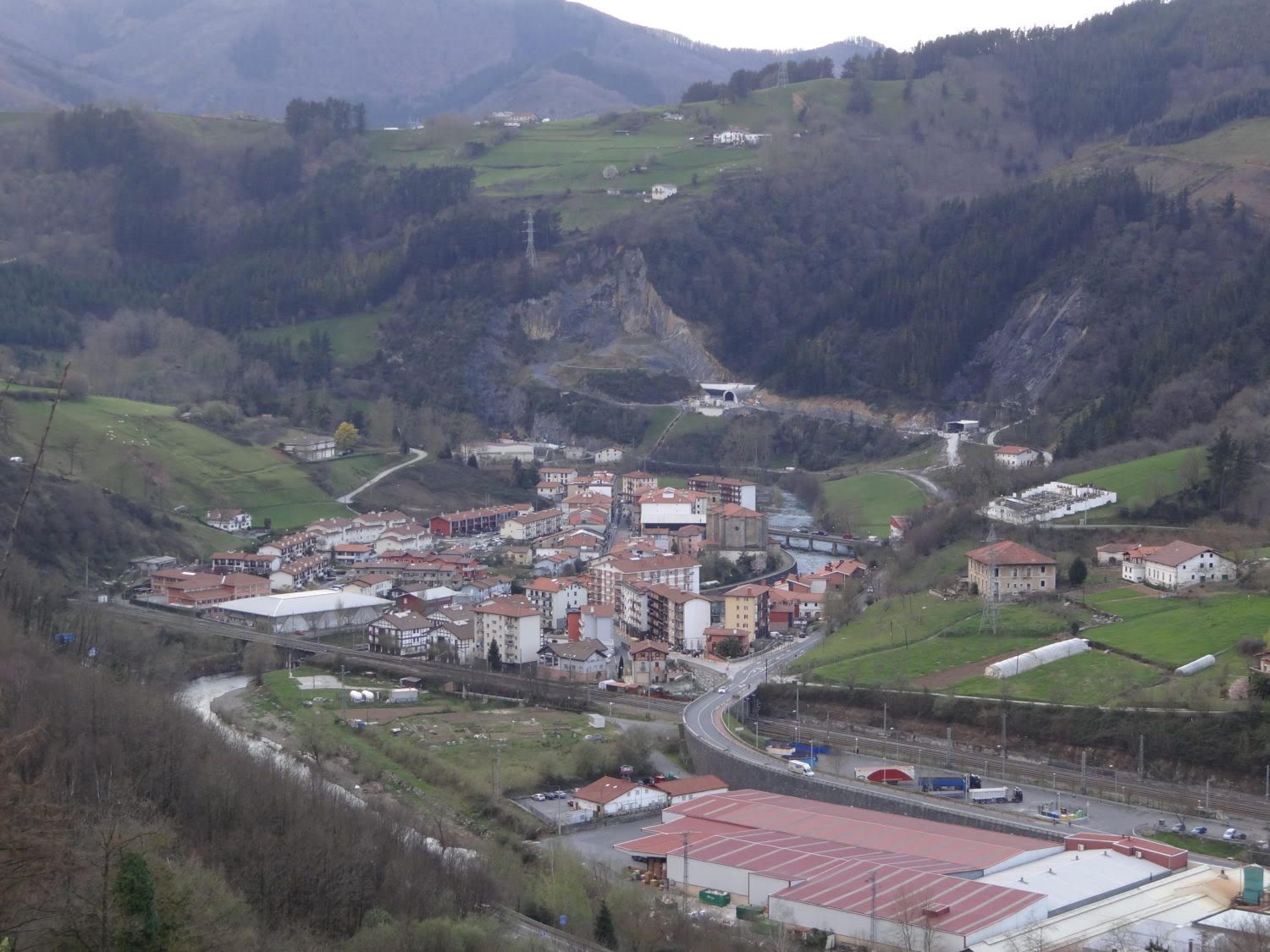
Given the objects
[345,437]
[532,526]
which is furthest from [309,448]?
[532,526]

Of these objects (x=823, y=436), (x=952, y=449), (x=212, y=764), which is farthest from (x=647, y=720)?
(x=823, y=436)

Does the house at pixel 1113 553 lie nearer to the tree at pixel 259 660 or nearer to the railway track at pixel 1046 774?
the railway track at pixel 1046 774

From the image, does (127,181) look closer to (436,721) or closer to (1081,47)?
(1081,47)

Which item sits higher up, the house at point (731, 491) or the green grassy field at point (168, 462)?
the green grassy field at point (168, 462)

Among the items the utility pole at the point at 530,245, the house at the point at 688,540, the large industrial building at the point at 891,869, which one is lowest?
the house at the point at 688,540

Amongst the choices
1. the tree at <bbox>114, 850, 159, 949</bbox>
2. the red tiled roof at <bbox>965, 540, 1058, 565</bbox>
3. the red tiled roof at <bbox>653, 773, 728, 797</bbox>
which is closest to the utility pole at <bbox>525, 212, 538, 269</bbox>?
the red tiled roof at <bbox>965, 540, 1058, 565</bbox>

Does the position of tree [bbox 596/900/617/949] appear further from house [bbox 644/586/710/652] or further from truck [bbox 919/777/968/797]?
house [bbox 644/586/710/652]

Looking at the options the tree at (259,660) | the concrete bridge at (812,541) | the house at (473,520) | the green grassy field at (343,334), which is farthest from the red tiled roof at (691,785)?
the green grassy field at (343,334)
